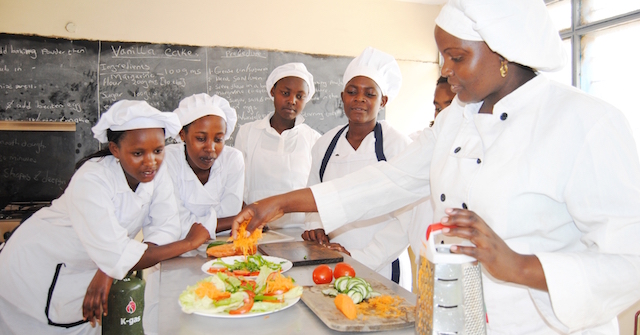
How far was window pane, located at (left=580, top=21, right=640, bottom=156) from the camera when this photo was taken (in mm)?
4207

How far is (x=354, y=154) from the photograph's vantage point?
3.13m

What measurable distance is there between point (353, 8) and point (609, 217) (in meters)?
5.66

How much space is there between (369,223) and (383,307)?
53.9 inches

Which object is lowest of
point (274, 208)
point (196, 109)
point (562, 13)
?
point (274, 208)

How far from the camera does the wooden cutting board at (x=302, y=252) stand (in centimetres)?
232

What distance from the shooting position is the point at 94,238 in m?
2.35

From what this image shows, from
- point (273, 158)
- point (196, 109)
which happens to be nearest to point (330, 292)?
point (196, 109)

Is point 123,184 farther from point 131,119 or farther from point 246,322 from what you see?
point 246,322

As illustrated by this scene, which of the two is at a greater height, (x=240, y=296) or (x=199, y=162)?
(x=199, y=162)

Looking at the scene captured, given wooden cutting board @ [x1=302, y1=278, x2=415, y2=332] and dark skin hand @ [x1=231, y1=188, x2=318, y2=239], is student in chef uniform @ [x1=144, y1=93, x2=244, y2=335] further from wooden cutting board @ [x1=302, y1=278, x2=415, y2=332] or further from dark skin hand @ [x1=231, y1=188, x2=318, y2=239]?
wooden cutting board @ [x1=302, y1=278, x2=415, y2=332]

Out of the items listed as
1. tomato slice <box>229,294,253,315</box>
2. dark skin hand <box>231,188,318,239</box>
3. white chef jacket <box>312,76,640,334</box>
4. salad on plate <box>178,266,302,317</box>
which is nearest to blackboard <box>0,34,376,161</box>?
dark skin hand <box>231,188,318,239</box>

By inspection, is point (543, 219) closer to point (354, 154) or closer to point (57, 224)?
point (354, 154)

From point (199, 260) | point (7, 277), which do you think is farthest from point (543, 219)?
point (7, 277)

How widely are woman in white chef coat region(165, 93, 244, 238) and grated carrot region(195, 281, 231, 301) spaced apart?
1284 mm
